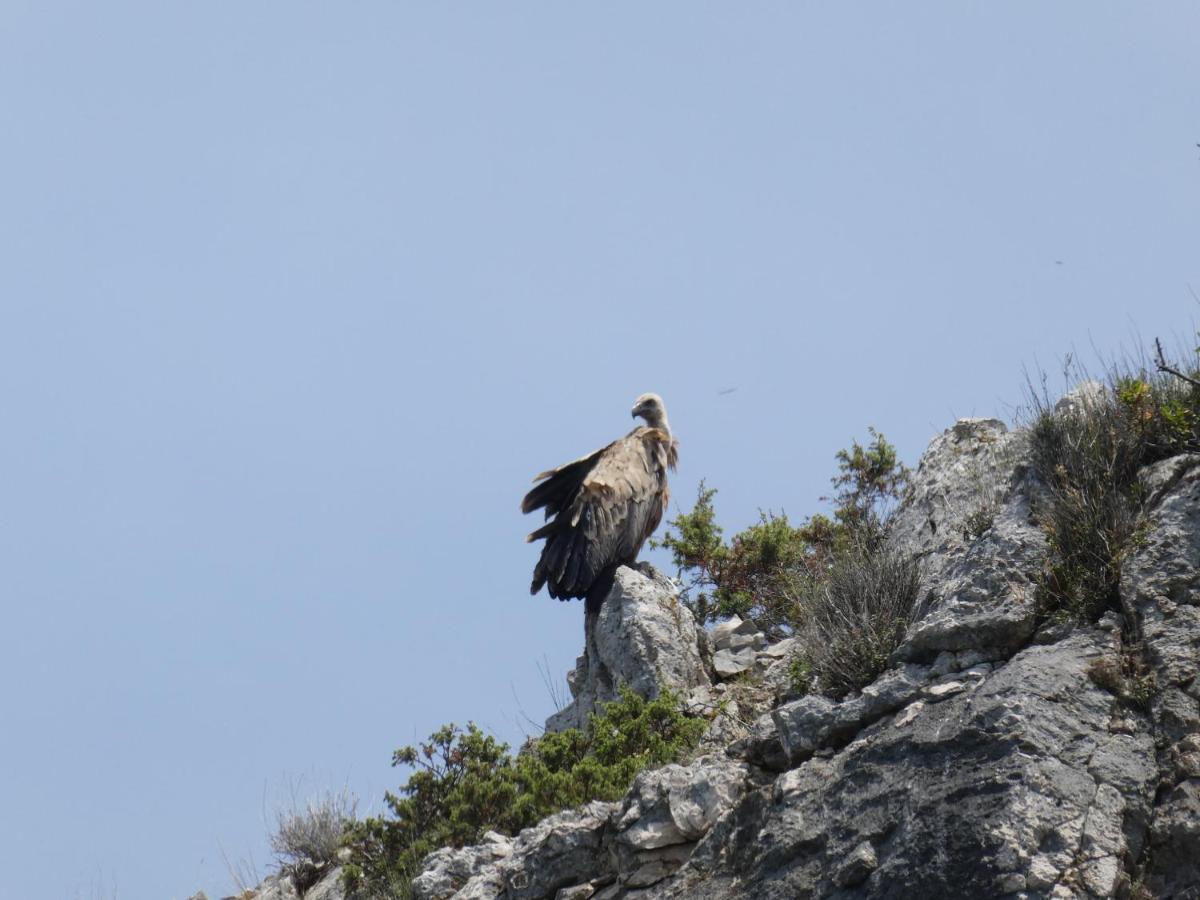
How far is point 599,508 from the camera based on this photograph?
47.9 feet

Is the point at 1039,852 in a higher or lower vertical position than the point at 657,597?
lower

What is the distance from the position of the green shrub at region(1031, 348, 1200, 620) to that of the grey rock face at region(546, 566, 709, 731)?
3934 mm

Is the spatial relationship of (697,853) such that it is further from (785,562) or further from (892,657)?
(785,562)

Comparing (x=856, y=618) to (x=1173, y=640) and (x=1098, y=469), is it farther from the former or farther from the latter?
(x=1173, y=640)

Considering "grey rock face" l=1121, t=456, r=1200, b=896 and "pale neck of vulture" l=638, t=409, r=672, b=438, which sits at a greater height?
"pale neck of vulture" l=638, t=409, r=672, b=438

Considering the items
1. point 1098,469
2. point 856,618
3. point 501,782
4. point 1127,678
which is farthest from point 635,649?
point 1127,678

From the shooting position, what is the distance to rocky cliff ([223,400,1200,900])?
682 centimetres

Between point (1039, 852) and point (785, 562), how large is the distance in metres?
8.18

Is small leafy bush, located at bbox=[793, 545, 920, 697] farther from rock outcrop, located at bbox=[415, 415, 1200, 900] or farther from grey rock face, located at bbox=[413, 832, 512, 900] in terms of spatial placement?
grey rock face, located at bbox=[413, 832, 512, 900]

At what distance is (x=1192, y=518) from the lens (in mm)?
8125

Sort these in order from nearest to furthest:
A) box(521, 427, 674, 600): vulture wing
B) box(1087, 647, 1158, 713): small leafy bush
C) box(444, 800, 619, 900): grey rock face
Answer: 1. box(1087, 647, 1158, 713): small leafy bush
2. box(444, 800, 619, 900): grey rock face
3. box(521, 427, 674, 600): vulture wing

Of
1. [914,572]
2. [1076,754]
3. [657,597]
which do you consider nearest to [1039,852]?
[1076,754]

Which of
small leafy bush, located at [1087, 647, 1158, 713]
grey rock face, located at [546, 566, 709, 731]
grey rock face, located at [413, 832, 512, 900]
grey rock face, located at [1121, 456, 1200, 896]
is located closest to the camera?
grey rock face, located at [1121, 456, 1200, 896]

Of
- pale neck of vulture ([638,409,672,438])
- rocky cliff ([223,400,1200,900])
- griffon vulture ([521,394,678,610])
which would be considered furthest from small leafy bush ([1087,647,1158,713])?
pale neck of vulture ([638,409,672,438])
